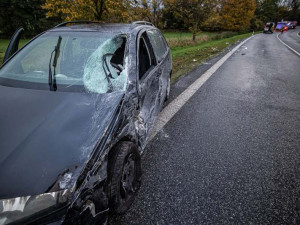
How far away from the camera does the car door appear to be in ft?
7.14

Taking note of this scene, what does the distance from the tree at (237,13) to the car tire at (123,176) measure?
141 feet

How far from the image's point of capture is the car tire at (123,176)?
61.9 inches

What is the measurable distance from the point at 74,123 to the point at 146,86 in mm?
1052

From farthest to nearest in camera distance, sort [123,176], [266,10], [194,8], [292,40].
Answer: [266,10] → [194,8] → [292,40] → [123,176]

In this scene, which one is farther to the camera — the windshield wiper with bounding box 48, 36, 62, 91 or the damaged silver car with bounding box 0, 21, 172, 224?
the windshield wiper with bounding box 48, 36, 62, 91

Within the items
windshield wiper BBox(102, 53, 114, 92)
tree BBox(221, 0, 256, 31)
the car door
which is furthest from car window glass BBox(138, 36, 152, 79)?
tree BBox(221, 0, 256, 31)

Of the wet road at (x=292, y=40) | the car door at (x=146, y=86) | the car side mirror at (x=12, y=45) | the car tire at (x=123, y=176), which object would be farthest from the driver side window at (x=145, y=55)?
the wet road at (x=292, y=40)

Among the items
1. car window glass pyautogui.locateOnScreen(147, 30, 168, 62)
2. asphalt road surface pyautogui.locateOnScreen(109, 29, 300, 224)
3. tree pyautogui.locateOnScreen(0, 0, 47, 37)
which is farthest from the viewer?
tree pyautogui.locateOnScreen(0, 0, 47, 37)

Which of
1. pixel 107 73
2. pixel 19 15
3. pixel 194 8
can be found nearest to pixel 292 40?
pixel 194 8

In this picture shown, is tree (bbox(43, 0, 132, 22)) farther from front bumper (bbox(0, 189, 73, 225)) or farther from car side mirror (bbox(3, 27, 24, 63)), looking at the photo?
front bumper (bbox(0, 189, 73, 225))

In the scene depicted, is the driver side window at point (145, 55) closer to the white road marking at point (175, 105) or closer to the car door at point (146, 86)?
the car door at point (146, 86)

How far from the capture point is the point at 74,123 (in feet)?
5.17

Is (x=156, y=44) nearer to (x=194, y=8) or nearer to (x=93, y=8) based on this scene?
(x=93, y=8)

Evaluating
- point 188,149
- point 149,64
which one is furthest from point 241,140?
point 149,64
